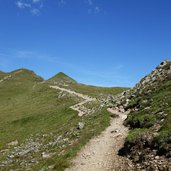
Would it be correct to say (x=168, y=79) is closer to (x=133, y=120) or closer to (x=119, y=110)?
(x=119, y=110)

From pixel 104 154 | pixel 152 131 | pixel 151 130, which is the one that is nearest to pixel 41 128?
pixel 104 154

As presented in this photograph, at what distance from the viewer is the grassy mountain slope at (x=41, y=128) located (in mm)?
32906

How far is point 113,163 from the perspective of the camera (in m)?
26.9

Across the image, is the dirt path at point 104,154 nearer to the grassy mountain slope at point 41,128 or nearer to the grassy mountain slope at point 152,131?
the grassy mountain slope at point 41,128

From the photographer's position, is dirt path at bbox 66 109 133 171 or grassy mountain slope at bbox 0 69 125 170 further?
grassy mountain slope at bbox 0 69 125 170

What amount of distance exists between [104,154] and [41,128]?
89.0 ft

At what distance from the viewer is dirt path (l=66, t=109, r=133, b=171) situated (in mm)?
26378

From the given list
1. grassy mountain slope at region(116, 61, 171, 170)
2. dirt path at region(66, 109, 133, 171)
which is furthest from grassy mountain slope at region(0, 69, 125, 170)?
grassy mountain slope at region(116, 61, 171, 170)

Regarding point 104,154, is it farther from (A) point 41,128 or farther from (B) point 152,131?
(A) point 41,128

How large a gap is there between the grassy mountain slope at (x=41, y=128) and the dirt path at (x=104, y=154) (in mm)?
899

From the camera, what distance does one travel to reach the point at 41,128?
55000mm

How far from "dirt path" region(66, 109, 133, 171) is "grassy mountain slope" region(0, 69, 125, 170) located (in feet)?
2.95

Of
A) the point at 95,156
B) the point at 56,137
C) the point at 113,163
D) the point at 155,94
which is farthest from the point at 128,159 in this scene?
the point at 155,94

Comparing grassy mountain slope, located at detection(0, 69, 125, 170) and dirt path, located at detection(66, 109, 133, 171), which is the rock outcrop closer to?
dirt path, located at detection(66, 109, 133, 171)
